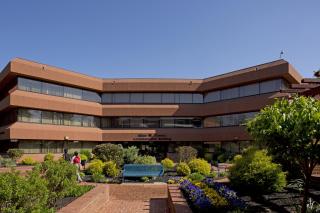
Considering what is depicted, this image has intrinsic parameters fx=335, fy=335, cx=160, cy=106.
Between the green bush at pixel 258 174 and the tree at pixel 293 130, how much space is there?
11.5 ft

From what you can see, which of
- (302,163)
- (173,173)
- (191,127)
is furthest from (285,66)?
(302,163)

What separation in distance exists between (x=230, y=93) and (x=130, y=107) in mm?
12328

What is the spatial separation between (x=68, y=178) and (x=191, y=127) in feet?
105

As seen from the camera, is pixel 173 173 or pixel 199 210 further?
pixel 173 173

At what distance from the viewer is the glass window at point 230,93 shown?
3797 centimetres

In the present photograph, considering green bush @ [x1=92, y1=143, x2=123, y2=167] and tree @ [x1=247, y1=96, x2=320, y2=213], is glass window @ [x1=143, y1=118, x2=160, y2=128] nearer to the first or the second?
green bush @ [x1=92, y1=143, x2=123, y2=167]

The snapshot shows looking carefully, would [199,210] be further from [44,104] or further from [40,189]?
[44,104]

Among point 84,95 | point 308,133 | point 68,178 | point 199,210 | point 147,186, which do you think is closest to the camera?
point 308,133

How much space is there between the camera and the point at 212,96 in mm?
40969

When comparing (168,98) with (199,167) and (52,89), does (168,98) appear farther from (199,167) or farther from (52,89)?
(199,167)

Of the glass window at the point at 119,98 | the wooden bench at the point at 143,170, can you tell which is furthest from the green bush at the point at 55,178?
the glass window at the point at 119,98

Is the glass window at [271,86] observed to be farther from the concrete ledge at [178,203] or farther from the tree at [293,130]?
the tree at [293,130]

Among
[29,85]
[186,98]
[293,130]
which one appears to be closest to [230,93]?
[186,98]

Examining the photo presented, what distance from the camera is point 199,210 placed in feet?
27.7
